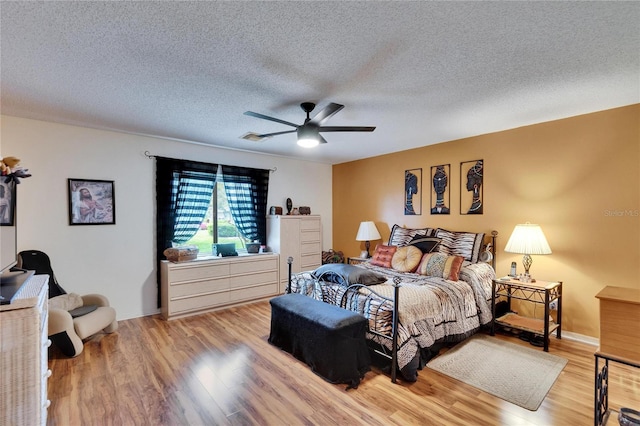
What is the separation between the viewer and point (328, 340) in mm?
2506

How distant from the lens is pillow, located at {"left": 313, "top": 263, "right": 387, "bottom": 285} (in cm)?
308

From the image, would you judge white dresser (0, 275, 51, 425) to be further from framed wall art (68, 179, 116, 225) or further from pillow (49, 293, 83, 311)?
framed wall art (68, 179, 116, 225)

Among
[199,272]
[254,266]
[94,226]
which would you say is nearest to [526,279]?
[254,266]

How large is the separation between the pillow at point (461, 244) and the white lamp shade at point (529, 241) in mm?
470

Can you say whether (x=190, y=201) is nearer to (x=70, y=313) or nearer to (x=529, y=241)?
(x=70, y=313)

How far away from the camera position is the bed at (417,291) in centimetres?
257

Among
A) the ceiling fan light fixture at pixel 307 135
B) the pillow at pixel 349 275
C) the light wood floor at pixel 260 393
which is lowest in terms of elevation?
the light wood floor at pixel 260 393

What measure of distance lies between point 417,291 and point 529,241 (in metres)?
1.47

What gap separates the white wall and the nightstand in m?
4.50

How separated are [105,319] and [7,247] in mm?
1739

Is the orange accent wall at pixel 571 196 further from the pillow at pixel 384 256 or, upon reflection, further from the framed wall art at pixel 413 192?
the pillow at pixel 384 256

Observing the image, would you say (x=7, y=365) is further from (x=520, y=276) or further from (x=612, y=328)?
(x=520, y=276)

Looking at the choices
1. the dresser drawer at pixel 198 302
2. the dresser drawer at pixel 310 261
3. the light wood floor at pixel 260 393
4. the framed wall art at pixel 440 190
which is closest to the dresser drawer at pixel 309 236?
the dresser drawer at pixel 310 261

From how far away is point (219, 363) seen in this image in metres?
2.81
